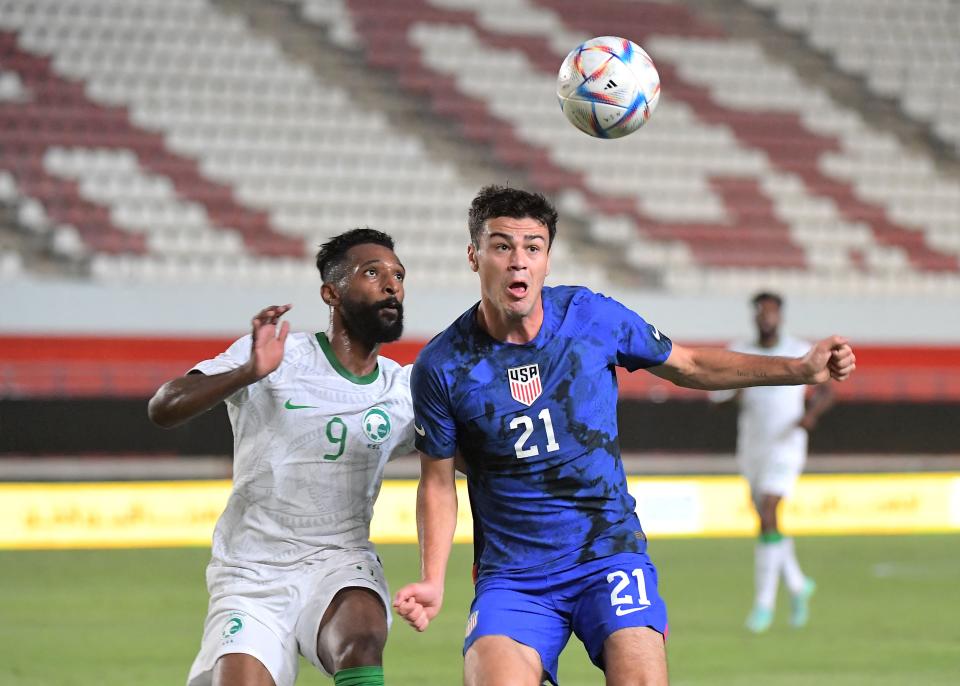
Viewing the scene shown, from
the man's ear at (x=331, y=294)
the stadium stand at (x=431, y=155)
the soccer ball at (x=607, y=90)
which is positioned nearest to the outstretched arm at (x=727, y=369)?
the man's ear at (x=331, y=294)

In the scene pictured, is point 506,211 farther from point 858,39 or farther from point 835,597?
point 858,39

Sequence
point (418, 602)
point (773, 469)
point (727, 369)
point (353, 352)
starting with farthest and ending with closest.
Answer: point (773, 469) < point (353, 352) < point (727, 369) < point (418, 602)

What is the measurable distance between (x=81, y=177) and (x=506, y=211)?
1532 centimetres

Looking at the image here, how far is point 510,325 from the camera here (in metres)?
4.50

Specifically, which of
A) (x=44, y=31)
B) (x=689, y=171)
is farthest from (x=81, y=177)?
(x=689, y=171)

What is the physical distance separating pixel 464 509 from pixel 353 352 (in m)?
8.43

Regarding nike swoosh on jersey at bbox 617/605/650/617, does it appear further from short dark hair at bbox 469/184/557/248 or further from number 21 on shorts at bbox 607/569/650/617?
short dark hair at bbox 469/184/557/248

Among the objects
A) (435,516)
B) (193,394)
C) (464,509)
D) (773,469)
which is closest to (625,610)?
(435,516)

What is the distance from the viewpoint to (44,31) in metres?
19.6

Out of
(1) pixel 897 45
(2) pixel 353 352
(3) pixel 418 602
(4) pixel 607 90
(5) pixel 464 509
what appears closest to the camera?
(3) pixel 418 602

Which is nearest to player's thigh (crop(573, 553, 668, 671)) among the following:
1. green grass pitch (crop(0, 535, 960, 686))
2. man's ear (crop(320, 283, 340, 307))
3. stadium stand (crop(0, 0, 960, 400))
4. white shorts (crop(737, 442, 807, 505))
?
man's ear (crop(320, 283, 340, 307))

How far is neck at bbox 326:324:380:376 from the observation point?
5016mm

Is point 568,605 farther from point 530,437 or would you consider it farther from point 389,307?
point 389,307

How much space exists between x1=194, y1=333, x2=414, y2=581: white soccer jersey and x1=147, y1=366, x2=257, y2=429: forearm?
0.13m
